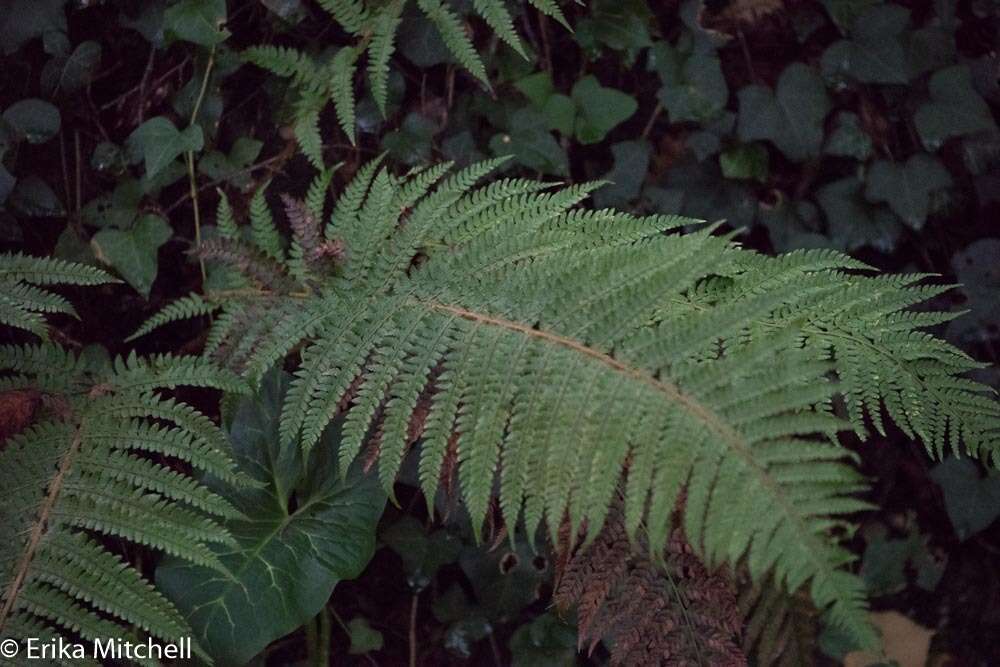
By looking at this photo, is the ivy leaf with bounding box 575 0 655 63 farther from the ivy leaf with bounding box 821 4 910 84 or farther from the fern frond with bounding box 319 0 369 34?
the fern frond with bounding box 319 0 369 34

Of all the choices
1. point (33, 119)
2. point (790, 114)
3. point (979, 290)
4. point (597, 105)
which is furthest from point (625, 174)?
point (33, 119)

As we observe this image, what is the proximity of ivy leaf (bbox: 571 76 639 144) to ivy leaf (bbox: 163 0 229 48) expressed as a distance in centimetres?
87

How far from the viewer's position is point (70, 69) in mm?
1935

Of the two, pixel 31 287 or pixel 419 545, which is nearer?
pixel 31 287

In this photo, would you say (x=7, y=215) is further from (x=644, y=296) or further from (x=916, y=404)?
(x=916, y=404)

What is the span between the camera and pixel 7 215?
73.9 inches

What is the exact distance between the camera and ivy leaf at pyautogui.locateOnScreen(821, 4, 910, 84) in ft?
7.55

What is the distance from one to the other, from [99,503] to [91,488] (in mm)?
31

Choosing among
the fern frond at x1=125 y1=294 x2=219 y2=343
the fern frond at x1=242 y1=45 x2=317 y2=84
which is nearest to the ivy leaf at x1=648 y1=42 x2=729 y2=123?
the fern frond at x1=242 y1=45 x2=317 y2=84

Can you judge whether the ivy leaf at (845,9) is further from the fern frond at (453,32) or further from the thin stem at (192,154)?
the thin stem at (192,154)

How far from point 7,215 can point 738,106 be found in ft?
5.95

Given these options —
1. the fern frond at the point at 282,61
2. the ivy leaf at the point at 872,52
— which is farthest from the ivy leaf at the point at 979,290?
the fern frond at the point at 282,61

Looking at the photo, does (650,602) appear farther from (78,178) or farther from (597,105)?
(78,178)

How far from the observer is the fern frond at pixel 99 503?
131 cm
